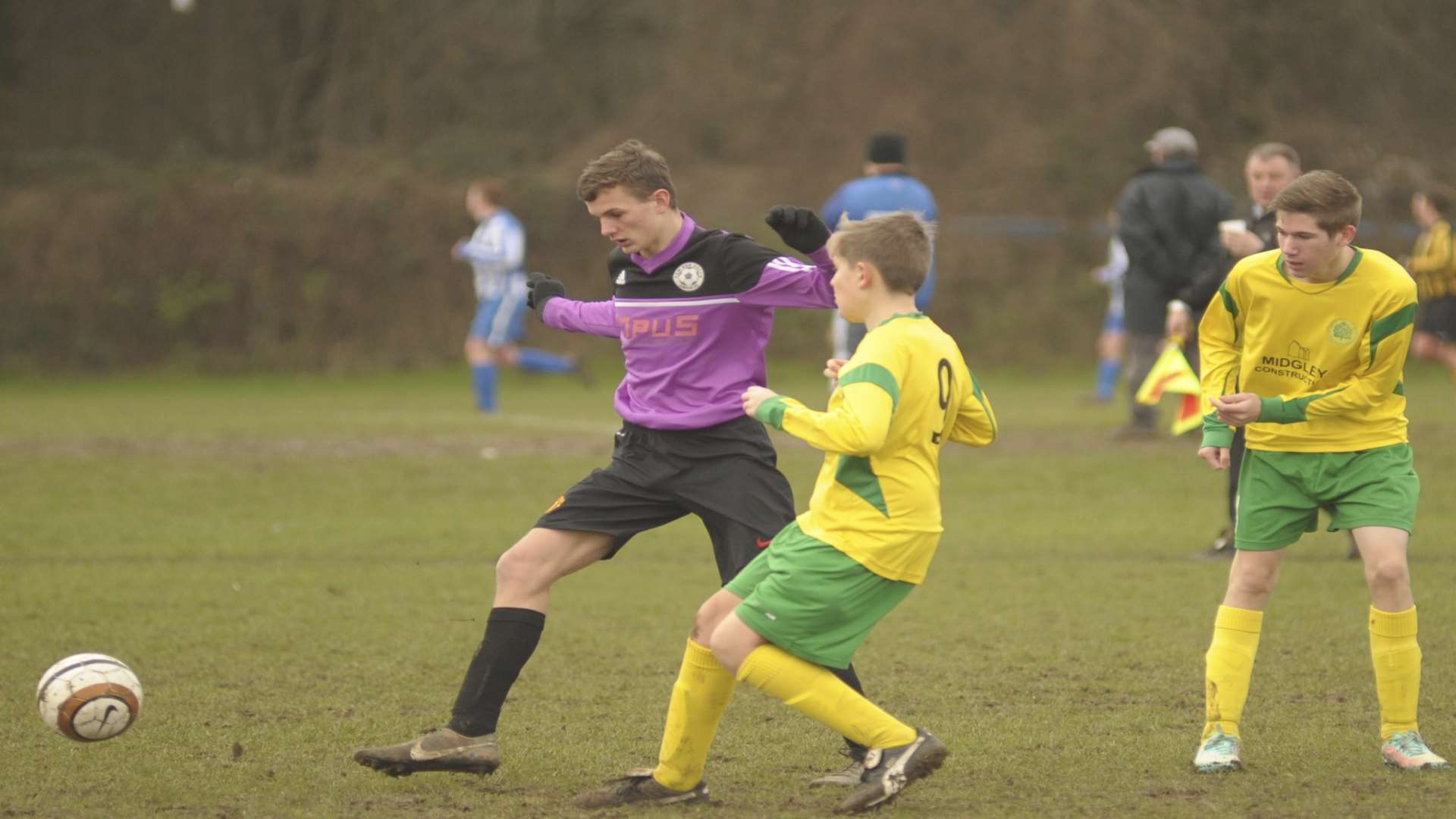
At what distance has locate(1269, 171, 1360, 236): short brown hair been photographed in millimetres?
4773

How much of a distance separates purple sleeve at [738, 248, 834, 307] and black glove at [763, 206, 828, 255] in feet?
0.12

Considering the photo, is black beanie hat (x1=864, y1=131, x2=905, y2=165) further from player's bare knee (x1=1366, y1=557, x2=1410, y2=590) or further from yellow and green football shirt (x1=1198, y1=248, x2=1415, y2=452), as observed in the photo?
player's bare knee (x1=1366, y1=557, x2=1410, y2=590)

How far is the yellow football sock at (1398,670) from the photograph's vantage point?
16.3ft

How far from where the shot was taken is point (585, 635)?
7.22m

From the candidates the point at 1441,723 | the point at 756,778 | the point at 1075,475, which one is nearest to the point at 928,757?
the point at 756,778

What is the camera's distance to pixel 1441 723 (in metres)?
5.41

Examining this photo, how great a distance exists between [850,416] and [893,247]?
1.61 feet

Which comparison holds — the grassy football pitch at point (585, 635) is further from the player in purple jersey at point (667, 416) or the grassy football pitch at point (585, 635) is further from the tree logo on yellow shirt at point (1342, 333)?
the tree logo on yellow shirt at point (1342, 333)

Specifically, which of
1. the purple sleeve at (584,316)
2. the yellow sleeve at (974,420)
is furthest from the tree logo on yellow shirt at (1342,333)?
the purple sleeve at (584,316)

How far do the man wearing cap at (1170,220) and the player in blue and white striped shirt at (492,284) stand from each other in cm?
594

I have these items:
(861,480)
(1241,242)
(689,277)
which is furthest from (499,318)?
(861,480)

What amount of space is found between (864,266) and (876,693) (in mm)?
2141

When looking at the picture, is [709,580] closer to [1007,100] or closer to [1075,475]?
[1075,475]

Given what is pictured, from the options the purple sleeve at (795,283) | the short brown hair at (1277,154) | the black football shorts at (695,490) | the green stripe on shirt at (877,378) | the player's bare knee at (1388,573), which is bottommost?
the player's bare knee at (1388,573)
